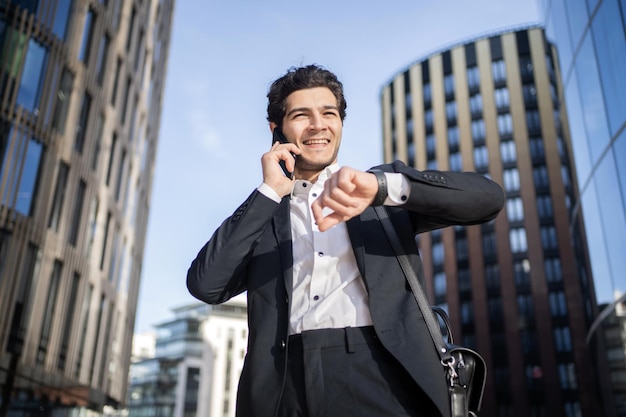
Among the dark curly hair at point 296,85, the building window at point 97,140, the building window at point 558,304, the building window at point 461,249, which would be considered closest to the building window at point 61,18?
the building window at point 97,140

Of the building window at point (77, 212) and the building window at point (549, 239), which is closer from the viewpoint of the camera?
the building window at point (77, 212)

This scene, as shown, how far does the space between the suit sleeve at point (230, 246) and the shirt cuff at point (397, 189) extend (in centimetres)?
45

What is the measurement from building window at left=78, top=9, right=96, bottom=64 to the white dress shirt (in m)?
19.5

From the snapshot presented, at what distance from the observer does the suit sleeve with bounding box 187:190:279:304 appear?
206 centimetres

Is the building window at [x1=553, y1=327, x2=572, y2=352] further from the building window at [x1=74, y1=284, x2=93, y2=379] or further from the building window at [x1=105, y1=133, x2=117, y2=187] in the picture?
the building window at [x1=74, y1=284, x2=93, y2=379]

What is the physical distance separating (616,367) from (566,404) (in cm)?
3881

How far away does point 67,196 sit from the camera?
728 inches

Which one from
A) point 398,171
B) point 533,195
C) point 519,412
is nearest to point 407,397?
point 398,171

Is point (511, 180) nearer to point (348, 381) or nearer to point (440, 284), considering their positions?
point (440, 284)

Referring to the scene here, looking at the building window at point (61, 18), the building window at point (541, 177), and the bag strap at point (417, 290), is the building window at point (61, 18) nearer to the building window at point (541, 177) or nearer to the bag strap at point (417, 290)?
the bag strap at point (417, 290)

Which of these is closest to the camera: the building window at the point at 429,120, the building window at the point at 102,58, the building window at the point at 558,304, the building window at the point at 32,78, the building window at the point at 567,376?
the building window at the point at 32,78

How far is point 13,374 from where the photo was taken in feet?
51.4

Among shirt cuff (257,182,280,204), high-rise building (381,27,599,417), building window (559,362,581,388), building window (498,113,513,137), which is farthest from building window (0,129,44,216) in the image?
building window (498,113,513,137)

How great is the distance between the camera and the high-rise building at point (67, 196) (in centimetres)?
1584
